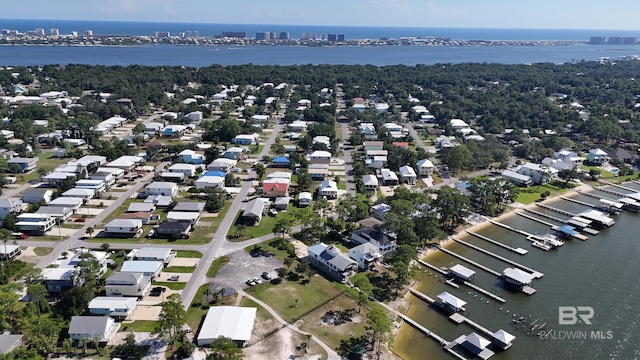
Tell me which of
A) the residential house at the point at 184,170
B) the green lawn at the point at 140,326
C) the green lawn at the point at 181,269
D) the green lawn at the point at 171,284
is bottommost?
the green lawn at the point at 140,326

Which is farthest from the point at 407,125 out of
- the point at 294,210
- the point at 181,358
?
the point at 181,358

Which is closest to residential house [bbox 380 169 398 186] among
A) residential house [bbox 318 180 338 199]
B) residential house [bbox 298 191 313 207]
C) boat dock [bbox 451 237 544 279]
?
residential house [bbox 318 180 338 199]

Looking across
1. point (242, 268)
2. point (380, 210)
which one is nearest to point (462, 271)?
point (380, 210)

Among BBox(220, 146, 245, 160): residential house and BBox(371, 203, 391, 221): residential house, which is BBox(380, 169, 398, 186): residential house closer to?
BBox(371, 203, 391, 221): residential house

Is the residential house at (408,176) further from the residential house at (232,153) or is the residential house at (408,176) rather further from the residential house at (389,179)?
the residential house at (232,153)

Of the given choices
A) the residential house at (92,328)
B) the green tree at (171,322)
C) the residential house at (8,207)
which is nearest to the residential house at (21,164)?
the residential house at (8,207)

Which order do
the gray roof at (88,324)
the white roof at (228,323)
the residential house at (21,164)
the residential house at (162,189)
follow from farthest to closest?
the residential house at (21,164) → the residential house at (162,189) → the white roof at (228,323) → the gray roof at (88,324)

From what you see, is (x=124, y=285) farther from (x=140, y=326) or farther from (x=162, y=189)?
(x=162, y=189)
